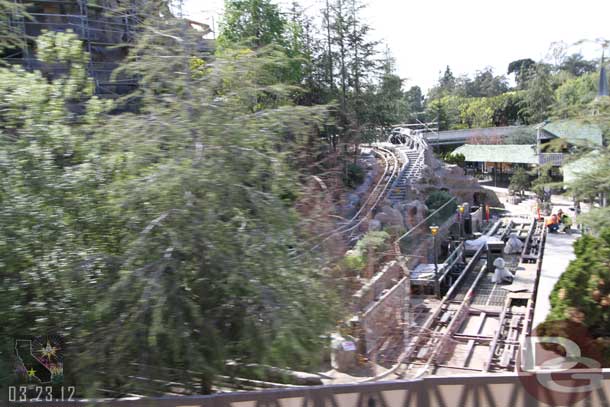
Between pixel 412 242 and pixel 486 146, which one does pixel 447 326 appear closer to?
pixel 412 242

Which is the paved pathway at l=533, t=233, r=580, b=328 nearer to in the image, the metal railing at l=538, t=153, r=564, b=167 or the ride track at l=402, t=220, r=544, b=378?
the ride track at l=402, t=220, r=544, b=378

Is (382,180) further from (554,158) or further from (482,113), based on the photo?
(482,113)

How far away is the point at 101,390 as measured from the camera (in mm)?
3850

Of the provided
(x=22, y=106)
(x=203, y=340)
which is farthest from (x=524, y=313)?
(x=22, y=106)

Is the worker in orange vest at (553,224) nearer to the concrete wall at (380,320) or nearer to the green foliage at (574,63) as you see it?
the green foliage at (574,63)

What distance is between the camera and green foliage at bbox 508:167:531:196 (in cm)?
3148

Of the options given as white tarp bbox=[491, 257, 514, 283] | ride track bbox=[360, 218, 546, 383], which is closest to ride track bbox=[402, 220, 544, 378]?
ride track bbox=[360, 218, 546, 383]

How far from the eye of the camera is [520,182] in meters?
32.0

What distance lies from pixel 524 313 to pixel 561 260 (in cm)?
176

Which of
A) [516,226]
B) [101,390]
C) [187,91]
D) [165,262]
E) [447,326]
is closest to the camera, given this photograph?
[165,262]

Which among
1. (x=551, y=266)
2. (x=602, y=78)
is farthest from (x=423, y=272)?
(x=602, y=78)

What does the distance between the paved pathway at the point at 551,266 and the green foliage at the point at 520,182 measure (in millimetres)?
13165

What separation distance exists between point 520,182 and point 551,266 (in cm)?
2025

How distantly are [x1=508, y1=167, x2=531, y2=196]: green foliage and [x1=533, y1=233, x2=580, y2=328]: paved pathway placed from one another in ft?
43.2
